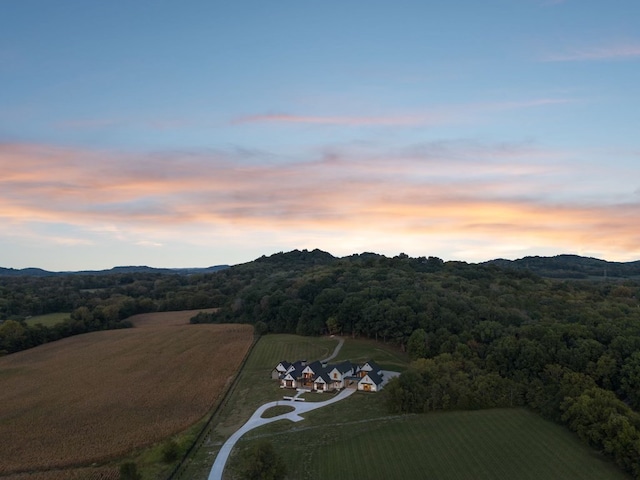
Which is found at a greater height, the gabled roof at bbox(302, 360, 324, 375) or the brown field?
the gabled roof at bbox(302, 360, 324, 375)

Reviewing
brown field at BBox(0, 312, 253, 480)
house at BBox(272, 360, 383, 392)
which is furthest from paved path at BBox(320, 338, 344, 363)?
brown field at BBox(0, 312, 253, 480)

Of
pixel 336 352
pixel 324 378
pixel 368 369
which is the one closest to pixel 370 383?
pixel 368 369

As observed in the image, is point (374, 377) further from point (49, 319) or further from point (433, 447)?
point (49, 319)

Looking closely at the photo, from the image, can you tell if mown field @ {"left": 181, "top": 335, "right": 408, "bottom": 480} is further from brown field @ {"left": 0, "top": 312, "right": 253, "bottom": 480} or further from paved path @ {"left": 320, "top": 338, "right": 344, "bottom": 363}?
brown field @ {"left": 0, "top": 312, "right": 253, "bottom": 480}

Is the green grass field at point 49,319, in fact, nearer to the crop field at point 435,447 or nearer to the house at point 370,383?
the house at point 370,383

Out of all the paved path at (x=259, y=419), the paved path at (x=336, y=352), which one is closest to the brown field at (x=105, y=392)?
the paved path at (x=259, y=419)

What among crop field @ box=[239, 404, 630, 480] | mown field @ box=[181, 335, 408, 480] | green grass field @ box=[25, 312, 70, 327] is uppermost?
green grass field @ box=[25, 312, 70, 327]

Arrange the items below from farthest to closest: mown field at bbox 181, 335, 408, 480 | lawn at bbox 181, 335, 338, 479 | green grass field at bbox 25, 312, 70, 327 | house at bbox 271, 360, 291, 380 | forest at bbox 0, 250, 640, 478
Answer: green grass field at bbox 25, 312, 70, 327 → house at bbox 271, 360, 291, 380 → forest at bbox 0, 250, 640, 478 → mown field at bbox 181, 335, 408, 480 → lawn at bbox 181, 335, 338, 479
